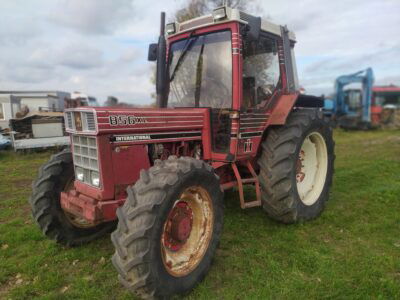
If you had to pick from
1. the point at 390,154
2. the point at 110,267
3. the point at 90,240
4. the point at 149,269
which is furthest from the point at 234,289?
the point at 390,154

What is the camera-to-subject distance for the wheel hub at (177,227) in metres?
3.14

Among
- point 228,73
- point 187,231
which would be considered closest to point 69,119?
point 187,231

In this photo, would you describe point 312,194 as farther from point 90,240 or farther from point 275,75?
point 90,240

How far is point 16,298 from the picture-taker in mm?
3107

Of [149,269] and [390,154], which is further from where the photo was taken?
[390,154]

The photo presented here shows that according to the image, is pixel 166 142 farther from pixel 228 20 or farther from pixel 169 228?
pixel 228 20

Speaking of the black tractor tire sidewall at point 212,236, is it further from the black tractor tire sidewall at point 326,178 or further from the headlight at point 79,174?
the black tractor tire sidewall at point 326,178

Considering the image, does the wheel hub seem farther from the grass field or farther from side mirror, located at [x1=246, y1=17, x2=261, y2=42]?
side mirror, located at [x1=246, y1=17, x2=261, y2=42]

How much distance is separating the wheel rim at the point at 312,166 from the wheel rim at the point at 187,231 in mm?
2096

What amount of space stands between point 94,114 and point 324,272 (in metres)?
2.66

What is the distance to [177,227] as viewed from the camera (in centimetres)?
314

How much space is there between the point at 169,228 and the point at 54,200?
4.81 feet

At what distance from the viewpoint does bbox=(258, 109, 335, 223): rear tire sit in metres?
4.16

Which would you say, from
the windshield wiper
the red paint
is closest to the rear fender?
the red paint
